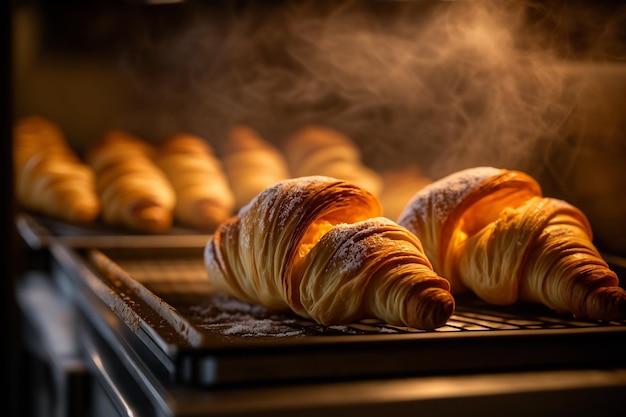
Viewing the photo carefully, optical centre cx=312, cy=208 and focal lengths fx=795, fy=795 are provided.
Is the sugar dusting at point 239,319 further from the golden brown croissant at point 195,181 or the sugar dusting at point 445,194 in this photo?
the golden brown croissant at point 195,181

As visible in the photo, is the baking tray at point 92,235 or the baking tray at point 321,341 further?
the baking tray at point 92,235


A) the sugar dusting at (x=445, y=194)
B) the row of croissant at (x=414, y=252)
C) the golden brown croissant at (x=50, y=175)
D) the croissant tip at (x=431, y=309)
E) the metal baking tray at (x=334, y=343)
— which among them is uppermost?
the golden brown croissant at (x=50, y=175)

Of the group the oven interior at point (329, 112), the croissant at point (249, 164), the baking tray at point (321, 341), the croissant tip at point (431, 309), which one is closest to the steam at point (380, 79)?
the oven interior at point (329, 112)

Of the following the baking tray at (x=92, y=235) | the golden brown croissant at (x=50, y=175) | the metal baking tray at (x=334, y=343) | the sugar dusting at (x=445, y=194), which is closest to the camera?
the metal baking tray at (x=334, y=343)

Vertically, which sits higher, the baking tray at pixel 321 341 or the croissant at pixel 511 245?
the croissant at pixel 511 245

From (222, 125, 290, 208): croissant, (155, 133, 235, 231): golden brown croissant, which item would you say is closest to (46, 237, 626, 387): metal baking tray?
(155, 133, 235, 231): golden brown croissant

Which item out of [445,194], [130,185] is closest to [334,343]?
[445,194]
